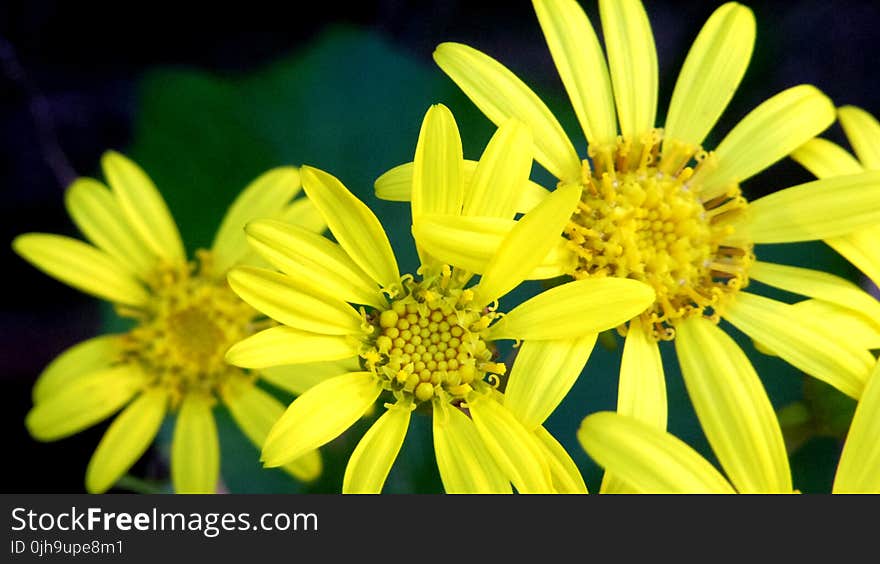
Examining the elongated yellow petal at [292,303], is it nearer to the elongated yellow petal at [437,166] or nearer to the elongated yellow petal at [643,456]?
the elongated yellow petal at [437,166]

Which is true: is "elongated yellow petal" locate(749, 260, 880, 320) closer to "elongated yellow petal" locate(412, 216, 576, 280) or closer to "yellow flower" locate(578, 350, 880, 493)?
"yellow flower" locate(578, 350, 880, 493)

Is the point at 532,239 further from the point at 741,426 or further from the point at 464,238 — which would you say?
the point at 741,426

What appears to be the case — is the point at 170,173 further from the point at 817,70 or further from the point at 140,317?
the point at 817,70

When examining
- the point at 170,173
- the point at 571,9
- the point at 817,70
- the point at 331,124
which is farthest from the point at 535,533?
the point at 817,70

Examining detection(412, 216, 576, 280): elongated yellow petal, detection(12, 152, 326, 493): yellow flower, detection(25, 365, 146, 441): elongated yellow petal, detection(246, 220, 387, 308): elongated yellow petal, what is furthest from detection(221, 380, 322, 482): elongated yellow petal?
detection(412, 216, 576, 280): elongated yellow petal

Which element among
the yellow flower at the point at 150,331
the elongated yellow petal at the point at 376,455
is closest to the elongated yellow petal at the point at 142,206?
the yellow flower at the point at 150,331

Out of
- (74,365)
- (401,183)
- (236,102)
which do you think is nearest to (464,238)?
(401,183)
